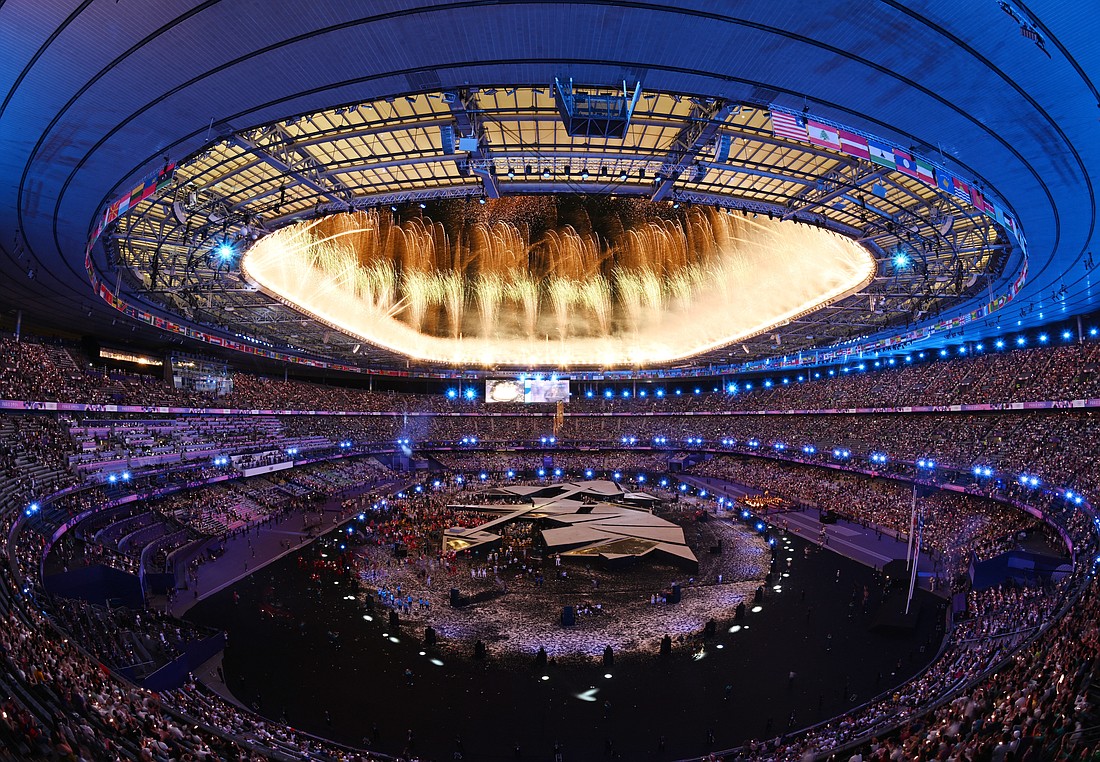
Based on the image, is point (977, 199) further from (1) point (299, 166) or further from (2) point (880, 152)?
(1) point (299, 166)

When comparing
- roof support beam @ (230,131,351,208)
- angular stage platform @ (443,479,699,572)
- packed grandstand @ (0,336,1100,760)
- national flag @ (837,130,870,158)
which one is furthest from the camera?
angular stage platform @ (443,479,699,572)

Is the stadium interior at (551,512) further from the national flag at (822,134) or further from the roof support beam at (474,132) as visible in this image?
the roof support beam at (474,132)

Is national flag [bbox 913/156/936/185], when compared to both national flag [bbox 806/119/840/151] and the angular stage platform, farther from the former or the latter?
the angular stage platform

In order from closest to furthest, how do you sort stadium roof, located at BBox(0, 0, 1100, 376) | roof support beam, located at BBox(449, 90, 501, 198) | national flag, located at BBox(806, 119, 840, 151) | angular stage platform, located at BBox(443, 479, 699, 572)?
stadium roof, located at BBox(0, 0, 1100, 376), national flag, located at BBox(806, 119, 840, 151), roof support beam, located at BBox(449, 90, 501, 198), angular stage platform, located at BBox(443, 479, 699, 572)

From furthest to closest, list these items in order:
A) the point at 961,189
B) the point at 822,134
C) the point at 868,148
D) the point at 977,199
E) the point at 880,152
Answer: the point at 977,199 < the point at 961,189 < the point at 880,152 < the point at 868,148 < the point at 822,134

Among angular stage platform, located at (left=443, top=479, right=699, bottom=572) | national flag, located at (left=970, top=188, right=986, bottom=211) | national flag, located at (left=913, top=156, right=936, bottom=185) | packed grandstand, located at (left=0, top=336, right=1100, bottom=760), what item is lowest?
angular stage platform, located at (left=443, top=479, right=699, bottom=572)

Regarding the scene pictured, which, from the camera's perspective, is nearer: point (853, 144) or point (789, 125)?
point (789, 125)

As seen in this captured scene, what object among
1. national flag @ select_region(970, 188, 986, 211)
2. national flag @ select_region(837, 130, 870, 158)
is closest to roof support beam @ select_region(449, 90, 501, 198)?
national flag @ select_region(837, 130, 870, 158)

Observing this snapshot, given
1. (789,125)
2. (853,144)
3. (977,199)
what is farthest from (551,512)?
(789,125)
